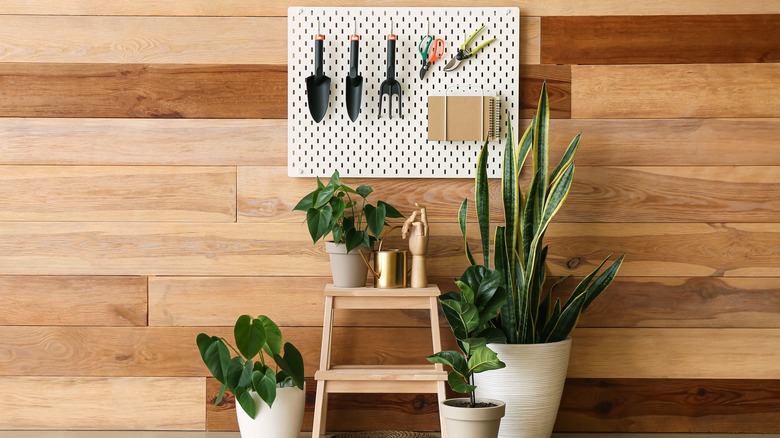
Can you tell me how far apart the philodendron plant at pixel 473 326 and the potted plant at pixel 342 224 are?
25cm

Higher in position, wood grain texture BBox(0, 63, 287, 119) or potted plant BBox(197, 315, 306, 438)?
wood grain texture BBox(0, 63, 287, 119)

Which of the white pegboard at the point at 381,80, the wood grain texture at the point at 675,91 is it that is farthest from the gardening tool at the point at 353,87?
the wood grain texture at the point at 675,91

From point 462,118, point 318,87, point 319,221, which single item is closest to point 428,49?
point 462,118

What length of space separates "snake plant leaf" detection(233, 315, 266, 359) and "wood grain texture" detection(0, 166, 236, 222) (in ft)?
1.29

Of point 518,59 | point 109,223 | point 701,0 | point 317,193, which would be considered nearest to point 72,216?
point 109,223

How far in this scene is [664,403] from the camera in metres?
2.19

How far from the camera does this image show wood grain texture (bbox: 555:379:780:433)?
219 cm

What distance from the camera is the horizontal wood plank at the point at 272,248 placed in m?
2.17

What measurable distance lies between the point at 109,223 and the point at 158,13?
→ 2.00 feet

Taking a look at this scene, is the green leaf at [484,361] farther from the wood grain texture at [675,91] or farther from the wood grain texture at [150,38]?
the wood grain texture at [150,38]

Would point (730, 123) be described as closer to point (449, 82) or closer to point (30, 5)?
point (449, 82)

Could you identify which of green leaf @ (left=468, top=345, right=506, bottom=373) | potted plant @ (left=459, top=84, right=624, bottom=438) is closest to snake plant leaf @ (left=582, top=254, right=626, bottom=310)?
potted plant @ (left=459, top=84, right=624, bottom=438)

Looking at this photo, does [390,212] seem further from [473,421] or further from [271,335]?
[473,421]

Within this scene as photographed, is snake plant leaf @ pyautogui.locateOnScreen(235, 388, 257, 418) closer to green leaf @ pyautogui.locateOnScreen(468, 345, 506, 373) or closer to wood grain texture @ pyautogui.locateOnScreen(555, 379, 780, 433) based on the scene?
green leaf @ pyautogui.locateOnScreen(468, 345, 506, 373)
